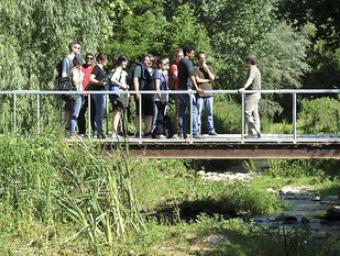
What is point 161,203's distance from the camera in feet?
61.6

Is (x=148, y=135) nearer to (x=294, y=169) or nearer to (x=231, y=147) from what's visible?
(x=231, y=147)

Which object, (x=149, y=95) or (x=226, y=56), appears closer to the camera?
(x=149, y=95)

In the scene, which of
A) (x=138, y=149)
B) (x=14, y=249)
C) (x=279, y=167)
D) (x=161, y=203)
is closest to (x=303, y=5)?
(x=279, y=167)

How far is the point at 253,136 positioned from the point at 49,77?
669 centimetres

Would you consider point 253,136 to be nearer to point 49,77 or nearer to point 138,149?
point 138,149

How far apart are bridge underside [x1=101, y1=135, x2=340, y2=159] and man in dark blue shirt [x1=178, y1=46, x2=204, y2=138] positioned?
13.2 inches

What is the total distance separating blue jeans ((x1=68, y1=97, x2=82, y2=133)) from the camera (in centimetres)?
1578

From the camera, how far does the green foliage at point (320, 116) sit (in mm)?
32125

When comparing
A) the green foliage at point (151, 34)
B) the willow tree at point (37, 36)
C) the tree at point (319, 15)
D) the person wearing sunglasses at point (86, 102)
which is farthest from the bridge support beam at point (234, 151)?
the green foliage at point (151, 34)

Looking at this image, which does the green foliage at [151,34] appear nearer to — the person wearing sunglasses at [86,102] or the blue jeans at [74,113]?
the person wearing sunglasses at [86,102]

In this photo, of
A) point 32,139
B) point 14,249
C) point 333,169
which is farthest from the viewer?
point 333,169

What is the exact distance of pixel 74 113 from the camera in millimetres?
15922

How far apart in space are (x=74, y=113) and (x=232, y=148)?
10.6 feet

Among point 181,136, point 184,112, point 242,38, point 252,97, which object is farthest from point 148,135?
point 242,38
